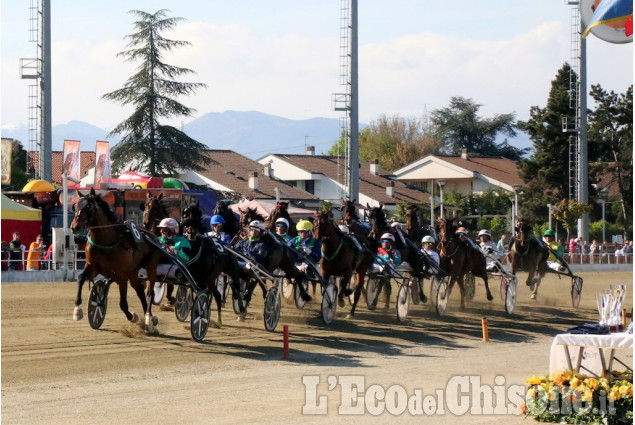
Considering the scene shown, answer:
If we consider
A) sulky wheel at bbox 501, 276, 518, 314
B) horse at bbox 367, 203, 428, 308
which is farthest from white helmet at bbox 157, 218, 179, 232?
sulky wheel at bbox 501, 276, 518, 314

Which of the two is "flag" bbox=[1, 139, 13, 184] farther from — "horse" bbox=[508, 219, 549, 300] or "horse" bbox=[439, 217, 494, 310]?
"horse" bbox=[508, 219, 549, 300]

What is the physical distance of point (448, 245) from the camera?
2141cm

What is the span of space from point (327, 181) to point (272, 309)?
158 feet

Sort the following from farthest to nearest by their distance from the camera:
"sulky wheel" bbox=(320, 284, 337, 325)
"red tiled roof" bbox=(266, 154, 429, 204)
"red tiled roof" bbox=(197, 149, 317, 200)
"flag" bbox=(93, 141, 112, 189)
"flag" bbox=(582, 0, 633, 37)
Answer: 1. "red tiled roof" bbox=(266, 154, 429, 204)
2. "red tiled roof" bbox=(197, 149, 317, 200)
3. "flag" bbox=(93, 141, 112, 189)
4. "sulky wheel" bbox=(320, 284, 337, 325)
5. "flag" bbox=(582, 0, 633, 37)

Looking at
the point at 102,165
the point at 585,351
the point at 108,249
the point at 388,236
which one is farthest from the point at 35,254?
the point at 585,351

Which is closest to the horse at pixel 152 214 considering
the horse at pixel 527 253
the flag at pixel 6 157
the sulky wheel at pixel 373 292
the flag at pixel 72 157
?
the sulky wheel at pixel 373 292

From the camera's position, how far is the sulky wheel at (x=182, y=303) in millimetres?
17344

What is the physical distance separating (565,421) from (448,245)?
11338 mm

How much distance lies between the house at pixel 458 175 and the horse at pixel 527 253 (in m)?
40.3

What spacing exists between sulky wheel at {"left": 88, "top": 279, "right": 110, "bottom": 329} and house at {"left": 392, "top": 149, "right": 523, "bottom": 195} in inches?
1970

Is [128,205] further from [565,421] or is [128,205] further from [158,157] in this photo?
[565,421]

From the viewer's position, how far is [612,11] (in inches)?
428

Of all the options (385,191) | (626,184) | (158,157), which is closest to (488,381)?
(158,157)

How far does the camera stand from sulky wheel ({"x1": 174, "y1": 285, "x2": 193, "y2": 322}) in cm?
1734
